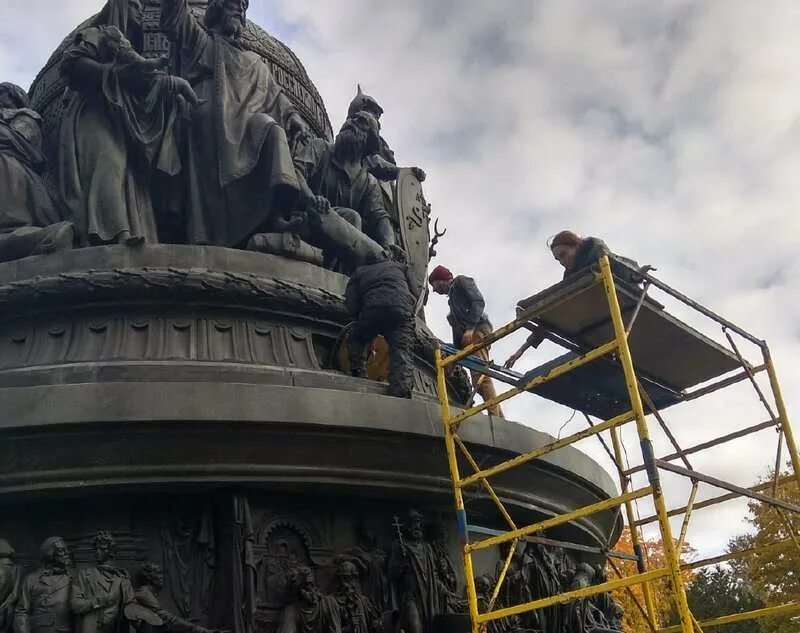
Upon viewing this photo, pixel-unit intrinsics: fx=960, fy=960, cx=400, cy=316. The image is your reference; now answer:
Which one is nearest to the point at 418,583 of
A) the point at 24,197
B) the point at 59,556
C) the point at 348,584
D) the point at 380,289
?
Result: the point at 348,584

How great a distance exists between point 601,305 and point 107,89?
6.57m

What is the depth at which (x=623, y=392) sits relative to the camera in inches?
416

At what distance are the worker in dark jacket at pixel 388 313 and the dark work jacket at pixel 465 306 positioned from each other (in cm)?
329

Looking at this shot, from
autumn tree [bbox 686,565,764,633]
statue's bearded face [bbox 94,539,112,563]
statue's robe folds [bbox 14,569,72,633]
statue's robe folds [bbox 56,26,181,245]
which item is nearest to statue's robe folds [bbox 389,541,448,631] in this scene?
statue's bearded face [bbox 94,539,112,563]

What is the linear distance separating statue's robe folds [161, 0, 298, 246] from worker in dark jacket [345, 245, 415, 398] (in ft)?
7.34

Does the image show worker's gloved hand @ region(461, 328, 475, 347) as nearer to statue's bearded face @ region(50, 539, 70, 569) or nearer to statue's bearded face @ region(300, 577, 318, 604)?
statue's bearded face @ region(300, 577, 318, 604)

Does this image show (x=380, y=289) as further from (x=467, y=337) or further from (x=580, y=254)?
(x=467, y=337)

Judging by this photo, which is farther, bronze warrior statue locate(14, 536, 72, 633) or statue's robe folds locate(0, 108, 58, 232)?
statue's robe folds locate(0, 108, 58, 232)

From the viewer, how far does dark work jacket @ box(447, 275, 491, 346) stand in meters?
12.9

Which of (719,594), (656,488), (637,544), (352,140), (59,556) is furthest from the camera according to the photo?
(719,594)

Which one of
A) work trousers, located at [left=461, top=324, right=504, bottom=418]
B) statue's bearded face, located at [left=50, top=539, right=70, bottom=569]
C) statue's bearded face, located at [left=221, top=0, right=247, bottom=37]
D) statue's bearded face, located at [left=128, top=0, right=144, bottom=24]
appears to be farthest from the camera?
statue's bearded face, located at [left=128, top=0, right=144, bottom=24]

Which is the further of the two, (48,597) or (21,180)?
(21,180)

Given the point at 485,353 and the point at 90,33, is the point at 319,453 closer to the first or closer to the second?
the point at 485,353

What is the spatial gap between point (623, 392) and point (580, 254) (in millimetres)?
2493
